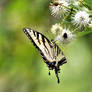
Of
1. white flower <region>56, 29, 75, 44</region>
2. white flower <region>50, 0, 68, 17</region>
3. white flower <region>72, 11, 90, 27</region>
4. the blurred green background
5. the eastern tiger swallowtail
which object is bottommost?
the eastern tiger swallowtail

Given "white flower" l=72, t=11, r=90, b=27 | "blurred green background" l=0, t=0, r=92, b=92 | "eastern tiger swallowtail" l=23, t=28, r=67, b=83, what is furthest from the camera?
"blurred green background" l=0, t=0, r=92, b=92

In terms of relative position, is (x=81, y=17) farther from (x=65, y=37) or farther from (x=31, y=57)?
(x=31, y=57)

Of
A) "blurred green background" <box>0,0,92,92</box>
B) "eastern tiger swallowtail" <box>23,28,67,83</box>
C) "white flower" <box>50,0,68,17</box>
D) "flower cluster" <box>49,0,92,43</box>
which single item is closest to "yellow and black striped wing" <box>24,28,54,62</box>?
"eastern tiger swallowtail" <box>23,28,67,83</box>

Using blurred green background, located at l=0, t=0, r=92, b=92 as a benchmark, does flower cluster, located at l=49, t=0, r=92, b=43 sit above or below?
below

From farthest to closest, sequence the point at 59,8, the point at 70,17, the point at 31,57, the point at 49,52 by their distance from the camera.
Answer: the point at 31,57 → the point at 59,8 → the point at 70,17 → the point at 49,52

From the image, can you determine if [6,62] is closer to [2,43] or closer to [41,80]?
[2,43]

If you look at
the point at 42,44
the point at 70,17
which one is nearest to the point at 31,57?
the point at 70,17

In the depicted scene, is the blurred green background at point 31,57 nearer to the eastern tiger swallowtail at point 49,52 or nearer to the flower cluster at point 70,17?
the flower cluster at point 70,17

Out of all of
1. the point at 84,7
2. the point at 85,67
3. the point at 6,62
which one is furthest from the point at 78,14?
the point at 6,62

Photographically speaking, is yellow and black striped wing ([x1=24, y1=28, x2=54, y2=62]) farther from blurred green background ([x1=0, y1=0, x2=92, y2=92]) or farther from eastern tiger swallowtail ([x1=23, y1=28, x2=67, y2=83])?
blurred green background ([x1=0, y1=0, x2=92, y2=92])
